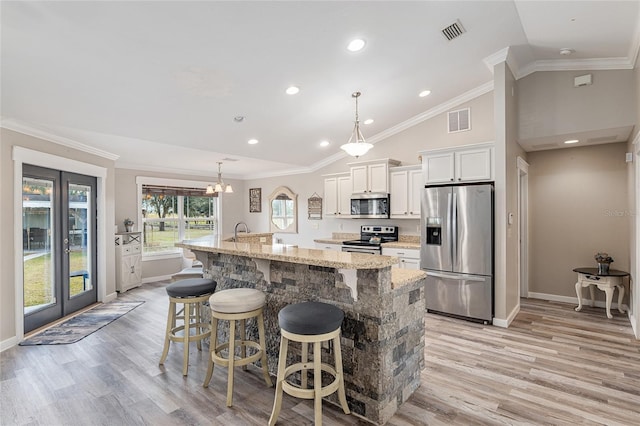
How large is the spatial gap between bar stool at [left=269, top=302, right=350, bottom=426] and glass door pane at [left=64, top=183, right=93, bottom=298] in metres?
4.09

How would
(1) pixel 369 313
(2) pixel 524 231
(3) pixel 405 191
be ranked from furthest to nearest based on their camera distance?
(3) pixel 405 191
(2) pixel 524 231
(1) pixel 369 313

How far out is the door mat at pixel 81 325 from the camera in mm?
3621

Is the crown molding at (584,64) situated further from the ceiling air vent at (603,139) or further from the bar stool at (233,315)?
the bar stool at (233,315)

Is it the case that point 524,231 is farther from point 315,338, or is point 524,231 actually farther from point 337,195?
point 315,338

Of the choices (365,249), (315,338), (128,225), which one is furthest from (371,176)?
(128,225)

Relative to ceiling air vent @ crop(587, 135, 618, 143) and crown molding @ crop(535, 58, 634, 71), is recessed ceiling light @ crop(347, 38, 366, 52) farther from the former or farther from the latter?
ceiling air vent @ crop(587, 135, 618, 143)

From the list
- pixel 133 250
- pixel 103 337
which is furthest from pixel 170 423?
pixel 133 250

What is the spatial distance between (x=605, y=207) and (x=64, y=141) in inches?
302

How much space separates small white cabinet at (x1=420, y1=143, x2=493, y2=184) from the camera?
13.6ft

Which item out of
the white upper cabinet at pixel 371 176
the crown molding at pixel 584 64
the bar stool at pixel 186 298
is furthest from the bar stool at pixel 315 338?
the crown molding at pixel 584 64

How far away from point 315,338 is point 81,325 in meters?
3.75

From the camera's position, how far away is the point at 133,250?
5.97 metres

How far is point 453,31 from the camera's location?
10.6ft

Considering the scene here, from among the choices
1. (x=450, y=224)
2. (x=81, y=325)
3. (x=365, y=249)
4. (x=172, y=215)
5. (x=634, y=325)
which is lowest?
(x=81, y=325)
